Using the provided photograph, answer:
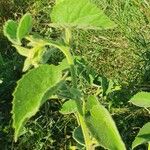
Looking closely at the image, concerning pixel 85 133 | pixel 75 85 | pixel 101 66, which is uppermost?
pixel 75 85

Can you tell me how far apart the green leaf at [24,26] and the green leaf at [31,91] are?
0.23 feet

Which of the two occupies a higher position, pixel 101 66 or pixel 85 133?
pixel 85 133

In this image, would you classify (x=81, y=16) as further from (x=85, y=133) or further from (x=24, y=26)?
(x=85, y=133)

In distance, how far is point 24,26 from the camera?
77 centimetres

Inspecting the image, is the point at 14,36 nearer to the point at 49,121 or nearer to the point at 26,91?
the point at 26,91

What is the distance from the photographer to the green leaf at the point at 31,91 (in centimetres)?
69

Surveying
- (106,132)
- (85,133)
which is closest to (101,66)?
(85,133)

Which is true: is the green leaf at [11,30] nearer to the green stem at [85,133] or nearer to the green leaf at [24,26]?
the green leaf at [24,26]

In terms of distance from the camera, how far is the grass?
240cm

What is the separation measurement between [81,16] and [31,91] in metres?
0.16

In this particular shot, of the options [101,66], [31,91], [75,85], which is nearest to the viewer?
[31,91]

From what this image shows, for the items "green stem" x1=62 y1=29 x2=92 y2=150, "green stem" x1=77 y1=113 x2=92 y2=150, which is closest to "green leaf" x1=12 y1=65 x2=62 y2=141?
"green stem" x1=62 y1=29 x2=92 y2=150

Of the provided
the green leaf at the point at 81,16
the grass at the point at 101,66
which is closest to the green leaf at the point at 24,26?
the green leaf at the point at 81,16

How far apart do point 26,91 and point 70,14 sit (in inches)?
6.4
